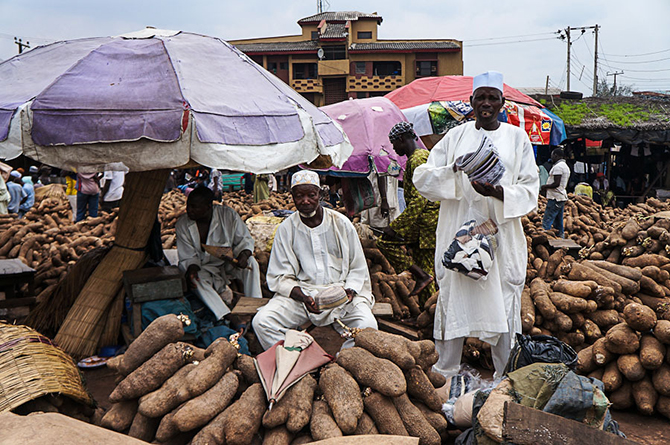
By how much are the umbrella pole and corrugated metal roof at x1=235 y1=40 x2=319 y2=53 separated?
99.0 feet

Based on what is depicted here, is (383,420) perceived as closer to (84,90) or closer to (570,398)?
(570,398)

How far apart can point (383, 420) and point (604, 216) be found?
37.5ft

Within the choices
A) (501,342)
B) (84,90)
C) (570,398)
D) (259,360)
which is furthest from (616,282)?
(84,90)

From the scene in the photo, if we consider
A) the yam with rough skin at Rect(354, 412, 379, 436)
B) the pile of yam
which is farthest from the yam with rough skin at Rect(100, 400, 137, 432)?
the yam with rough skin at Rect(354, 412, 379, 436)

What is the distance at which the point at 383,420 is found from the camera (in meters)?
2.61

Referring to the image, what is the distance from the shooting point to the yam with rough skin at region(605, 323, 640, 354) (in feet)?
11.9

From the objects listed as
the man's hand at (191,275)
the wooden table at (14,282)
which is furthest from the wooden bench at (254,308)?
the wooden table at (14,282)

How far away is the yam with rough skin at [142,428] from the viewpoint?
8.48 ft

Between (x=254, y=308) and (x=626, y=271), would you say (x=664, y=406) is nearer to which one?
(x=626, y=271)

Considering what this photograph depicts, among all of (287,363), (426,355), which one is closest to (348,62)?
(426,355)

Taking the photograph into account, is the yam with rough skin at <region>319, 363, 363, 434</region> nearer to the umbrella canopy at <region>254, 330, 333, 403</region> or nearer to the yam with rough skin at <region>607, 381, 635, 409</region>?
the umbrella canopy at <region>254, 330, 333, 403</region>

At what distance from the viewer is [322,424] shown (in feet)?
8.12

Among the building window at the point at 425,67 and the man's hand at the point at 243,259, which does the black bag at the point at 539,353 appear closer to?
the man's hand at the point at 243,259

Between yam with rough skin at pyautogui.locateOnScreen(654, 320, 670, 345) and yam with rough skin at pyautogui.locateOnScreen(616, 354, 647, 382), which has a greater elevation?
yam with rough skin at pyautogui.locateOnScreen(654, 320, 670, 345)
